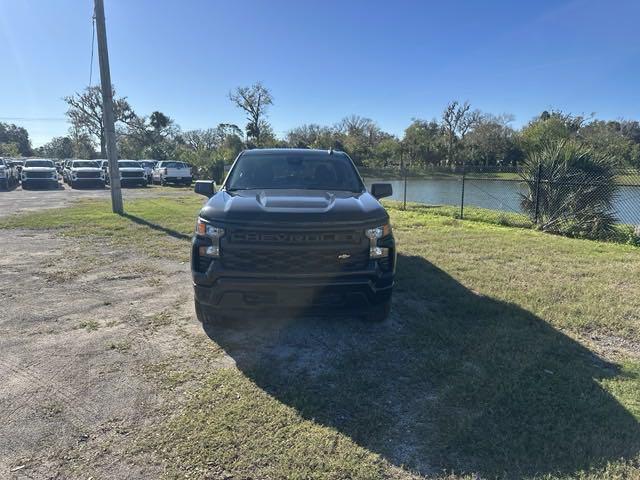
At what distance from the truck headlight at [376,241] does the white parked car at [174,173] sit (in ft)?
87.5

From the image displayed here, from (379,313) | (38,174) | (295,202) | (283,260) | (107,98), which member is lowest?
(379,313)

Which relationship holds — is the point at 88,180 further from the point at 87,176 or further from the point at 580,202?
the point at 580,202

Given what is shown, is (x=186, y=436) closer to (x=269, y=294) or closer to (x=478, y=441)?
(x=269, y=294)

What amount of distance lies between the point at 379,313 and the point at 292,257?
3.86ft

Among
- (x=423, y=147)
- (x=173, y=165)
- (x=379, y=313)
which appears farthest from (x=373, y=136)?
(x=379, y=313)

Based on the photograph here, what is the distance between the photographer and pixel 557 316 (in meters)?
4.63

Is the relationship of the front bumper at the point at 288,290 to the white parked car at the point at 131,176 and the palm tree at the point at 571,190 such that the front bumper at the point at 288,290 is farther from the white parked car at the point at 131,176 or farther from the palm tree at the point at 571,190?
the white parked car at the point at 131,176

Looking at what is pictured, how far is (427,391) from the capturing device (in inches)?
125

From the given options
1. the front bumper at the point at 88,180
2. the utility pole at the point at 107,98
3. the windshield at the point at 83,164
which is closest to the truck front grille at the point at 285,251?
the utility pole at the point at 107,98

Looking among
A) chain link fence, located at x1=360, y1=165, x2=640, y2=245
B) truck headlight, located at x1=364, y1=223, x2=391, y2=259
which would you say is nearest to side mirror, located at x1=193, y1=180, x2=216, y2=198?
truck headlight, located at x1=364, y1=223, x2=391, y2=259

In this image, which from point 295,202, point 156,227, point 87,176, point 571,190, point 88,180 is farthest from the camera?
point 88,180

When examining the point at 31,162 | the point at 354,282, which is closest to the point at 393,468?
the point at 354,282

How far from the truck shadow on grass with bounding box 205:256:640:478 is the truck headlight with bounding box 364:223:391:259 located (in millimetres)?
856

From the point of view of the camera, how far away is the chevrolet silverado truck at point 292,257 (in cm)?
358
